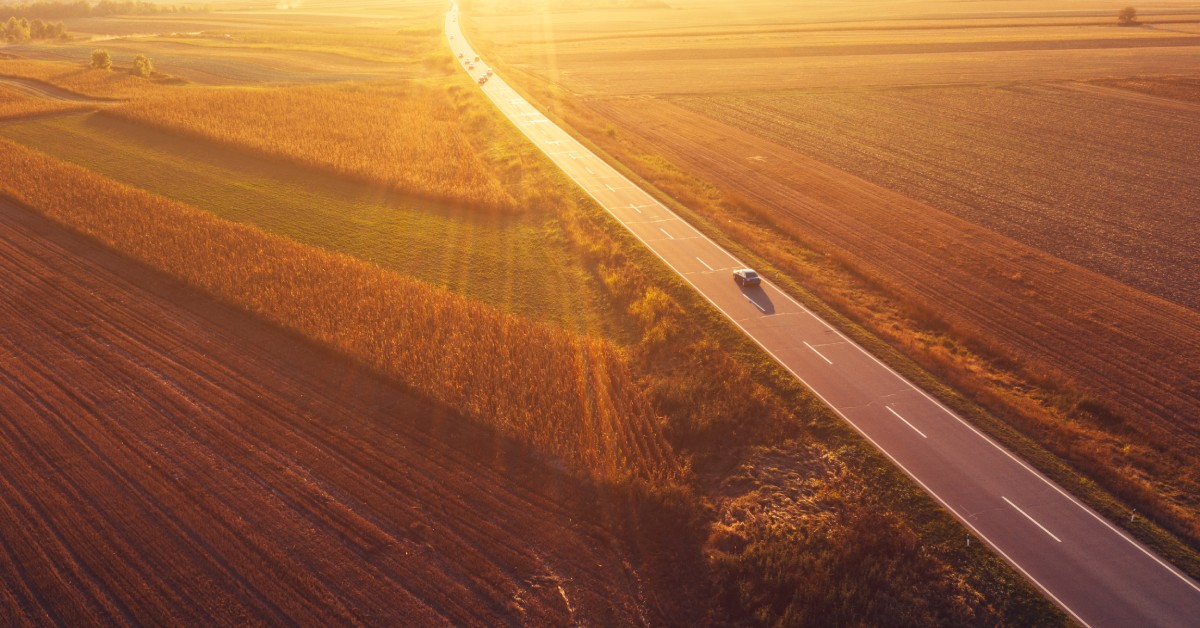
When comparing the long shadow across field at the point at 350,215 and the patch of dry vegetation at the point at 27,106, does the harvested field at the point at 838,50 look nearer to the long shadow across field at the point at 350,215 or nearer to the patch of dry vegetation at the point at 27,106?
the long shadow across field at the point at 350,215

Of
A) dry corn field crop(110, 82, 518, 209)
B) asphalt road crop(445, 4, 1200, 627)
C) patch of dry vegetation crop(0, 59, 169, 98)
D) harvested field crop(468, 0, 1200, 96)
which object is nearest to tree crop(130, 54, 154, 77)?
patch of dry vegetation crop(0, 59, 169, 98)

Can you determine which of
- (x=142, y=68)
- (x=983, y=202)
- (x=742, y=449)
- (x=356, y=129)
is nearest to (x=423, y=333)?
(x=742, y=449)

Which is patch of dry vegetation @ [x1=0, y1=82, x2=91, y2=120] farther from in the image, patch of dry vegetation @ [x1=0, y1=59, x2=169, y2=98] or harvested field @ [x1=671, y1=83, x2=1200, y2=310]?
harvested field @ [x1=671, y1=83, x2=1200, y2=310]

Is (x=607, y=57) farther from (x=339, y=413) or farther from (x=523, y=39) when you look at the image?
(x=339, y=413)

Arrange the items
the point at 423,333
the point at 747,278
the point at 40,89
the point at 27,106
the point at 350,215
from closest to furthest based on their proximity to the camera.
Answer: the point at 423,333 < the point at 747,278 < the point at 350,215 < the point at 27,106 < the point at 40,89

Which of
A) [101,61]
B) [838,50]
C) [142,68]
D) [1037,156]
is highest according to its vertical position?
[838,50]

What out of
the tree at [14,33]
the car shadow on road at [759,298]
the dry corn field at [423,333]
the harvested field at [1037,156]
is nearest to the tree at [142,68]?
the dry corn field at [423,333]

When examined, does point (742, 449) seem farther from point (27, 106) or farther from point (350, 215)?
point (27, 106)

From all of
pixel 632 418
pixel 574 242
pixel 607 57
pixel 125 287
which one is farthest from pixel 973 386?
pixel 607 57

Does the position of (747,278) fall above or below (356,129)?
below
